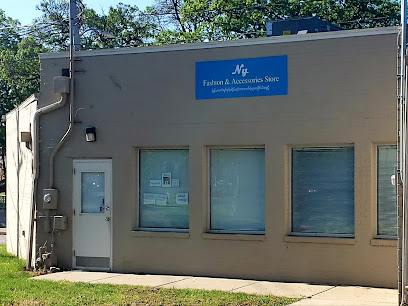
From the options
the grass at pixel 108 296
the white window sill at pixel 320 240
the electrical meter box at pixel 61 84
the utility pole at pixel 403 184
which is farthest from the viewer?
the electrical meter box at pixel 61 84

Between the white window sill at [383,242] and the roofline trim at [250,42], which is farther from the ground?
the roofline trim at [250,42]

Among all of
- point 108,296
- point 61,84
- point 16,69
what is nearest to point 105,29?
point 16,69

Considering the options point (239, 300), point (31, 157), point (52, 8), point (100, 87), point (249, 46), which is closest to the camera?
point (239, 300)

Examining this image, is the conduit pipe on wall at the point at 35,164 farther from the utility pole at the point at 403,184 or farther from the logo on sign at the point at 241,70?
the utility pole at the point at 403,184

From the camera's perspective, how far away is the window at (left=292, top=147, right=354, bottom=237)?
11711 millimetres

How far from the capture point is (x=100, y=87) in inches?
530

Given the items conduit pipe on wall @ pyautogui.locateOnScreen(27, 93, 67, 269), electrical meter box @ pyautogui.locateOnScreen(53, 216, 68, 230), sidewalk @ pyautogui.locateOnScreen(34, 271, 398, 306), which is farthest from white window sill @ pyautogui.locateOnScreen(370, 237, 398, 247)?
conduit pipe on wall @ pyautogui.locateOnScreen(27, 93, 67, 269)

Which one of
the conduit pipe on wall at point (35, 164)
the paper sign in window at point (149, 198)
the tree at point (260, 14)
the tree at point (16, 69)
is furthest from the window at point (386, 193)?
the tree at point (16, 69)

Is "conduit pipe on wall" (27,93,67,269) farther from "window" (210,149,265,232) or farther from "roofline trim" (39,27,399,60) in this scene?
"window" (210,149,265,232)

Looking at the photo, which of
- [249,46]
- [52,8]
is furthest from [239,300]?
[52,8]

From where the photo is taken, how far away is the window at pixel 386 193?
11.3 meters

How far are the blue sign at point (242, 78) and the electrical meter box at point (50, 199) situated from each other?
3.50 metres

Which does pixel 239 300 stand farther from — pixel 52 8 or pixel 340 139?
pixel 52 8

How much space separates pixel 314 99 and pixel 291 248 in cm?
258
